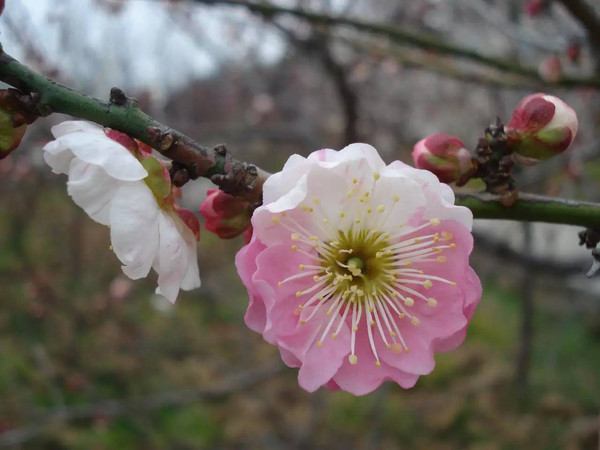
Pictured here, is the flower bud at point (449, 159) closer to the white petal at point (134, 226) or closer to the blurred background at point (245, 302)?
the white petal at point (134, 226)

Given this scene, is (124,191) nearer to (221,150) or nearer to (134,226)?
(134,226)

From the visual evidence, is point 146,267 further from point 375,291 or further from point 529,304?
point 529,304

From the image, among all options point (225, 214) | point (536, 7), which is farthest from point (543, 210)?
point (536, 7)

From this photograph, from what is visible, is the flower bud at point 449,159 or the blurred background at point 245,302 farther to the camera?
the blurred background at point 245,302

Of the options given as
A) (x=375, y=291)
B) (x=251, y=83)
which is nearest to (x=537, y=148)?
(x=375, y=291)

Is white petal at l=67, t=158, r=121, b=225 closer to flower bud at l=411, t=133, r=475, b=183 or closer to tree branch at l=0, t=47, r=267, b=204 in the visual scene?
tree branch at l=0, t=47, r=267, b=204

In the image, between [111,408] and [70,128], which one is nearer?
[70,128]

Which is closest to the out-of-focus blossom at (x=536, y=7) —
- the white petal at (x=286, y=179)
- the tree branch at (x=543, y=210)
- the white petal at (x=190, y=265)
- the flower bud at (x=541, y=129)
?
the flower bud at (x=541, y=129)
